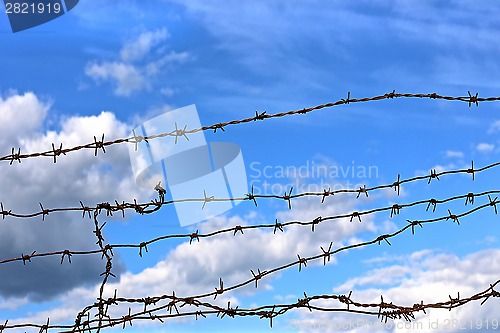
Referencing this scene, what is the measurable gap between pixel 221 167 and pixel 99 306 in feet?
6.67

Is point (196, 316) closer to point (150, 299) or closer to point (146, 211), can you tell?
point (150, 299)

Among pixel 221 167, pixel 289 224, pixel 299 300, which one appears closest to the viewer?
pixel 299 300

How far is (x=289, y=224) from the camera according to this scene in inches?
205

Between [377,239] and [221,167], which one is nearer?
[377,239]

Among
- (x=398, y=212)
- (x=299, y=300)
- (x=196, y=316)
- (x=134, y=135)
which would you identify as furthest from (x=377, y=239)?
(x=134, y=135)

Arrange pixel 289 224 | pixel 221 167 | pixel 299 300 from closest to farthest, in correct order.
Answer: pixel 299 300
pixel 289 224
pixel 221 167

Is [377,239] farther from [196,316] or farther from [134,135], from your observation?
[134,135]

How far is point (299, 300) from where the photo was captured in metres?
4.82

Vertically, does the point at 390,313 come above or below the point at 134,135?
below

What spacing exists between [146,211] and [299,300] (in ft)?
3.91

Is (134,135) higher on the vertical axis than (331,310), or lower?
higher

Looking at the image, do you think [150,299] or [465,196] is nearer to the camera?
[150,299]

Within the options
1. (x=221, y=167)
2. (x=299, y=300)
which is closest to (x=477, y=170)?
(x=299, y=300)

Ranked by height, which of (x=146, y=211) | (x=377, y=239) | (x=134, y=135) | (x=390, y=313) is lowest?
(x=390, y=313)
